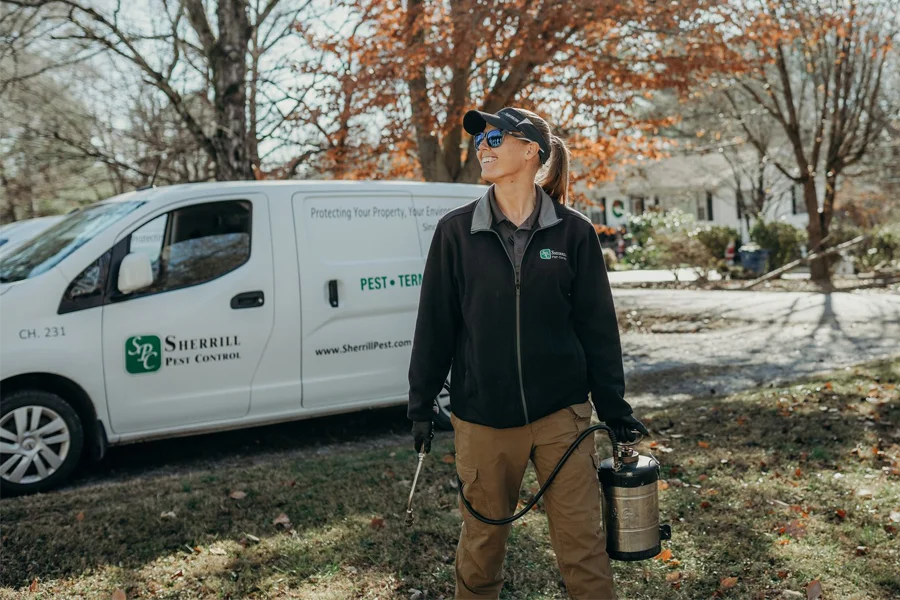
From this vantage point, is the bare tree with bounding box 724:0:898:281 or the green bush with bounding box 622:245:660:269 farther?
the green bush with bounding box 622:245:660:269

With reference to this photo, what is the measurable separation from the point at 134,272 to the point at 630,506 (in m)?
3.87

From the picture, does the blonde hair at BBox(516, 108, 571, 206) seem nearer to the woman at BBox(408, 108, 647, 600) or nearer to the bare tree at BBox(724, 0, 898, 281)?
the woman at BBox(408, 108, 647, 600)

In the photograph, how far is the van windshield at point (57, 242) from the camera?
5.98 meters

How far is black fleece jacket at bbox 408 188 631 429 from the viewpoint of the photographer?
3098 mm

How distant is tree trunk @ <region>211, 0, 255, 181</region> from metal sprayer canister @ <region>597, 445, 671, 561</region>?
9.12 metres

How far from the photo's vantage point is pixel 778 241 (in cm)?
2523

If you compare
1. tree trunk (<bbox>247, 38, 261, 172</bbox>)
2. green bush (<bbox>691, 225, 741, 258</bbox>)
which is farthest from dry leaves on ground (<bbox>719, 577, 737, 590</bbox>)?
green bush (<bbox>691, 225, 741, 258</bbox>)

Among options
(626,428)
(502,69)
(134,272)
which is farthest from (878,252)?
(626,428)

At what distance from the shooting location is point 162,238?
20.5 ft

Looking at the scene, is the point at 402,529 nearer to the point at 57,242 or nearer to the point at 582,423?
the point at 582,423

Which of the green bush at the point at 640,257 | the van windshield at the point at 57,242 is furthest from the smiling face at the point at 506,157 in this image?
the green bush at the point at 640,257

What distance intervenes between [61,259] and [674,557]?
4.15m

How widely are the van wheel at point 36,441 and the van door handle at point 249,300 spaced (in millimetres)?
1251

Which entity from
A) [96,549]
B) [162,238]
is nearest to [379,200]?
[162,238]
